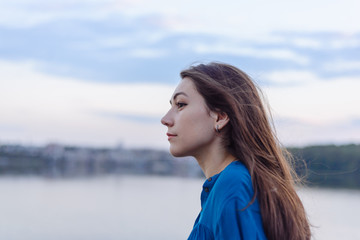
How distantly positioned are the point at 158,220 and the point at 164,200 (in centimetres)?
1205

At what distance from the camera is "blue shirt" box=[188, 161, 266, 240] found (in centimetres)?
139

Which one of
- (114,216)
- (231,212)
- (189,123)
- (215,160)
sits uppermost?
(189,123)

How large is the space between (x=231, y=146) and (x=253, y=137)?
0.09 meters

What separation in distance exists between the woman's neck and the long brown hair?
0.09 ft

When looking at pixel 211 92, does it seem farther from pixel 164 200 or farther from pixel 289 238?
pixel 164 200

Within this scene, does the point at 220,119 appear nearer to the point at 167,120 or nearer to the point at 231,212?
the point at 167,120

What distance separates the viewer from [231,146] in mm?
1704

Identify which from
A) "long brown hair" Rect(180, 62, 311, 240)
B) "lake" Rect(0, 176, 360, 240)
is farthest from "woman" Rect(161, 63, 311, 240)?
"lake" Rect(0, 176, 360, 240)

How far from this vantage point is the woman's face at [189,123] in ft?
5.59

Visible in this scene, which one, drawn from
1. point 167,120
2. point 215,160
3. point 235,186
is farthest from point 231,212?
point 167,120

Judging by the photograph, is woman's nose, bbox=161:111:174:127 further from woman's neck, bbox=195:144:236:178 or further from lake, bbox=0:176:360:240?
lake, bbox=0:176:360:240

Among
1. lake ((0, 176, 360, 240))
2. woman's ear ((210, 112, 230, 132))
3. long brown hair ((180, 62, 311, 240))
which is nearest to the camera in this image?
long brown hair ((180, 62, 311, 240))

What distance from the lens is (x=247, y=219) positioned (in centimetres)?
140

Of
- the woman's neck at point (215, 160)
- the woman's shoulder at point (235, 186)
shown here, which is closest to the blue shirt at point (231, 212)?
the woman's shoulder at point (235, 186)
